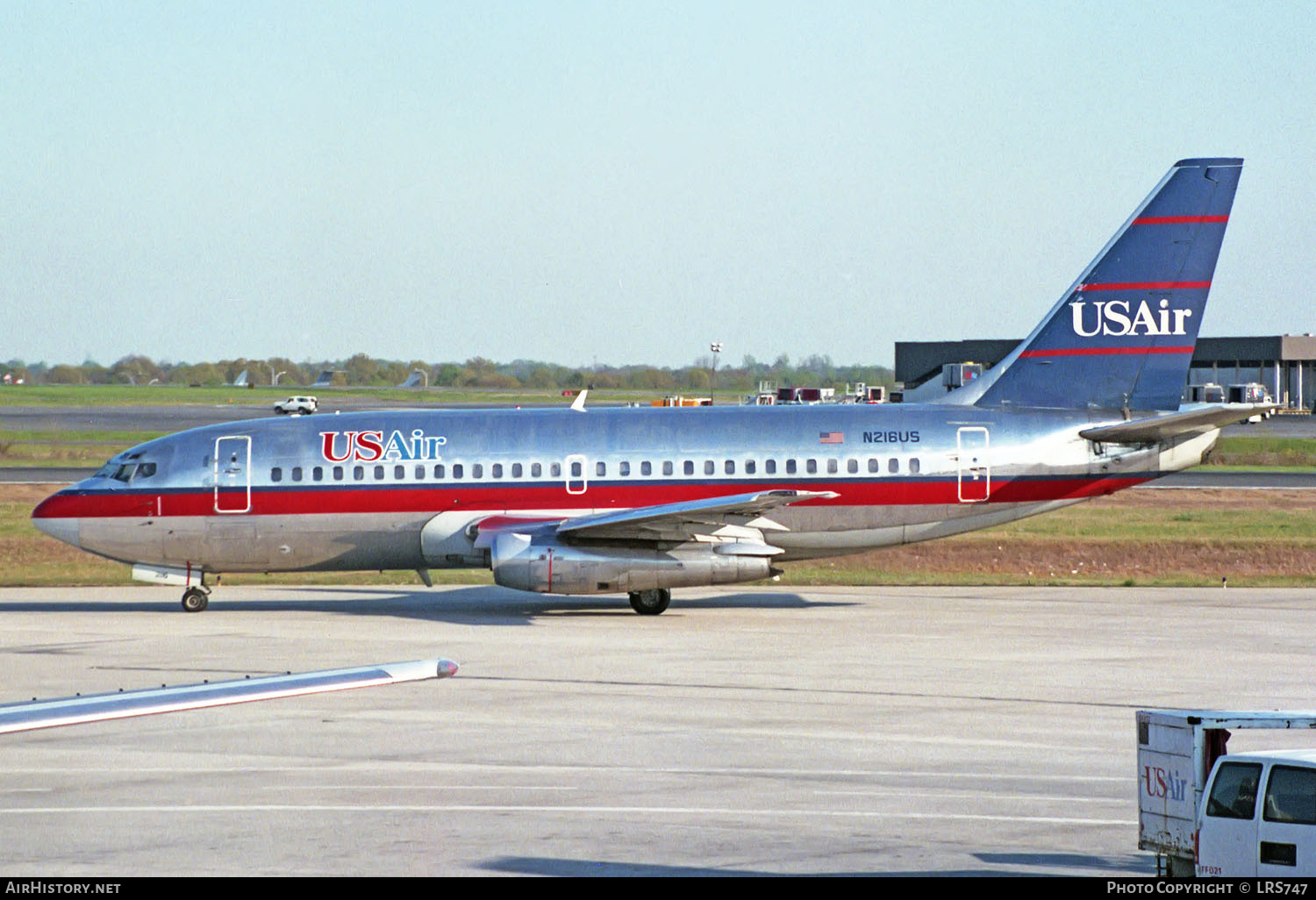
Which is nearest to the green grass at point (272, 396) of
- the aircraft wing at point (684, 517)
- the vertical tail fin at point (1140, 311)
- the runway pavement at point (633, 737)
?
the vertical tail fin at point (1140, 311)

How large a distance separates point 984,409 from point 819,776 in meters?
17.9

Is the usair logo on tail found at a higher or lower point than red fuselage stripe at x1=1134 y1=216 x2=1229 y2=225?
lower

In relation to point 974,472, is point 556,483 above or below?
below

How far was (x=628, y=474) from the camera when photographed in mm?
32469

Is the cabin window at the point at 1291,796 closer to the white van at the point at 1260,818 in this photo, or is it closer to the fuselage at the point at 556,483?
the white van at the point at 1260,818

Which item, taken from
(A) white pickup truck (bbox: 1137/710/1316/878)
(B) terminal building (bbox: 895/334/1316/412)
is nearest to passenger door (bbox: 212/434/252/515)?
(A) white pickup truck (bbox: 1137/710/1316/878)

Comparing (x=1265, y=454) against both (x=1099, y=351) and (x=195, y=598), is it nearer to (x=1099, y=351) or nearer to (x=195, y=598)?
(x=1099, y=351)

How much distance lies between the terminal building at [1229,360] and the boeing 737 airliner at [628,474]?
8638cm

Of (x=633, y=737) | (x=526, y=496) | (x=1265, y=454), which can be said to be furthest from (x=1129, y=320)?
(x=1265, y=454)

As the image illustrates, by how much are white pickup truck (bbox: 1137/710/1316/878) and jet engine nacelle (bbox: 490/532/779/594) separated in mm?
18324

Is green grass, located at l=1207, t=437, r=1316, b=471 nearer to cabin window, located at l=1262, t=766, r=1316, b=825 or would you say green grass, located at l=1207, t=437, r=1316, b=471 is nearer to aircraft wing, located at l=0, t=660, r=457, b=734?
cabin window, located at l=1262, t=766, r=1316, b=825

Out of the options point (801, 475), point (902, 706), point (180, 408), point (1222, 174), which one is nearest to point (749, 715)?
point (902, 706)

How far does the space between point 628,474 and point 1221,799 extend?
21.5 metres

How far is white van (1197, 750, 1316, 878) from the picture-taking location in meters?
11.0
